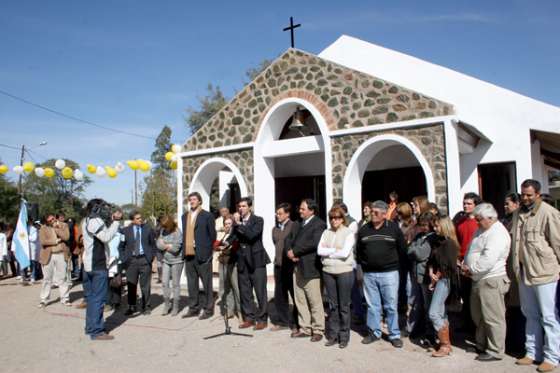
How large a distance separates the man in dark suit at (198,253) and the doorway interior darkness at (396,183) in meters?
5.13

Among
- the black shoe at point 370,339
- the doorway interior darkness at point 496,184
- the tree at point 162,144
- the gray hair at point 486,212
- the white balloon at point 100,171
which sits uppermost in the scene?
the tree at point 162,144

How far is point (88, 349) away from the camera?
5602 millimetres

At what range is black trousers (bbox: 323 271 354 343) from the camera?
5.36m

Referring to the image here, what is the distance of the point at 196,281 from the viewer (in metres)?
7.20

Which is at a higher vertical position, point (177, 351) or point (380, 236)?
point (380, 236)

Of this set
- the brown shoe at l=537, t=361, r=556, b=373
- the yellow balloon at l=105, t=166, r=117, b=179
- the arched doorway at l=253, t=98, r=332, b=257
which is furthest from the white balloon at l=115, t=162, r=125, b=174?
the brown shoe at l=537, t=361, r=556, b=373

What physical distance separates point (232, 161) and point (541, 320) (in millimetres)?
6763

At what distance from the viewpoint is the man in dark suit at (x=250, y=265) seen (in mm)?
6305

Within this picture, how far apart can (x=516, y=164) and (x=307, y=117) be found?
4536 millimetres

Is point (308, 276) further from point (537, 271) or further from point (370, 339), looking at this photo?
point (537, 271)

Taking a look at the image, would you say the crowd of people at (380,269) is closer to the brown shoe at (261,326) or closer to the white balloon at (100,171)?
the brown shoe at (261,326)

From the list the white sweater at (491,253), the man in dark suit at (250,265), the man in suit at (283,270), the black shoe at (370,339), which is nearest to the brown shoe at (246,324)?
the man in dark suit at (250,265)

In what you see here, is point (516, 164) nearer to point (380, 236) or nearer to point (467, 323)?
point (467, 323)

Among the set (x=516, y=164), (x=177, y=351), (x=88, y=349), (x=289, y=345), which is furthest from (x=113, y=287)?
(x=516, y=164)
